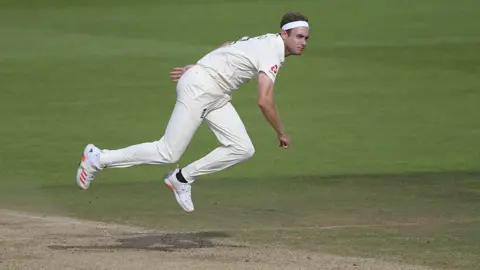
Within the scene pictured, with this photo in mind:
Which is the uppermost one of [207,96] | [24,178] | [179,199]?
[207,96]

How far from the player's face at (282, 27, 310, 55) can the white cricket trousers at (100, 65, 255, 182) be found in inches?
27.3

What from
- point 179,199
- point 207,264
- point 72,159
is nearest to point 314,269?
point 207,264

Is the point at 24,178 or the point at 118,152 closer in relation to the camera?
the point at 118,152

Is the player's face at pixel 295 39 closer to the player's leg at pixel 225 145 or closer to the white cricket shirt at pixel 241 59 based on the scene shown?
the white cricket shirt at pixel 241 59

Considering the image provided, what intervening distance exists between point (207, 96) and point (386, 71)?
8.69 metres

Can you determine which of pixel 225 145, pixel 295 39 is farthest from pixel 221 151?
pixel 295 39

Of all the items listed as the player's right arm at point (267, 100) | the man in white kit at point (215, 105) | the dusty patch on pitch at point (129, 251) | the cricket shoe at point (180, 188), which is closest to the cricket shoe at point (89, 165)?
the man in white kit at point (215, 105)

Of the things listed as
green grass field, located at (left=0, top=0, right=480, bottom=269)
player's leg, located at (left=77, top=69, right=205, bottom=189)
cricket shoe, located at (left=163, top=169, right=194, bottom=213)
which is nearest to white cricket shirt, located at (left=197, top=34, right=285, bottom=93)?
player's leg, located at (left=77, top=69, right=205, bottom=189)

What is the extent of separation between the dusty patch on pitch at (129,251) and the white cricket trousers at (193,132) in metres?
0.67

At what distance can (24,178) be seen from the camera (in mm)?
12789

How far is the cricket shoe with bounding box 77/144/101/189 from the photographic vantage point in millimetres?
9844

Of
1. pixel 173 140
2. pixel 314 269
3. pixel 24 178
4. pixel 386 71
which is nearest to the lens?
pixel 314 269

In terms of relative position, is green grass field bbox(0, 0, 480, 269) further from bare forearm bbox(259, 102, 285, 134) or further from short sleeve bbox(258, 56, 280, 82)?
short sleeve bbox(258, 56, 280, 82)

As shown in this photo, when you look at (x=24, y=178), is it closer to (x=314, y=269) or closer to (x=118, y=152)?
(x=118, y=152)
